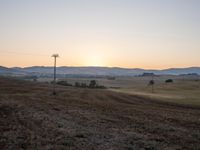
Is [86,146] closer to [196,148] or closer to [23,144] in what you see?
[23,144]

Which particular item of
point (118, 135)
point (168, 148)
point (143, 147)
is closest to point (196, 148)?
point (168, 148)

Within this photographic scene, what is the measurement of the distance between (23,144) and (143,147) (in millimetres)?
5226

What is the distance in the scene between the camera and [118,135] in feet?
52.7

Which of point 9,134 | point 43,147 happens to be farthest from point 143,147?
point 9,134

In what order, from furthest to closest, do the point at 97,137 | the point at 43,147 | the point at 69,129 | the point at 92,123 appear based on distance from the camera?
the point at 92,123
the point at 69,129
the point at 97,137
the point at 43,147

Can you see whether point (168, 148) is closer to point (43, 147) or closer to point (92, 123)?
point (43, 147)

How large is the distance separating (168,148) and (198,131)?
18.5 ft

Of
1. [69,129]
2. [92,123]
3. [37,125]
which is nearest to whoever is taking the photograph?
[69,129]

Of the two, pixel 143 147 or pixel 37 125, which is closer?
pixel 143 147

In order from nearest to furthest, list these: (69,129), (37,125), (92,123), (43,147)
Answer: (43,147) → (69,129) → (37,125) → (92,123)

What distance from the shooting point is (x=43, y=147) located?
42.4 ft

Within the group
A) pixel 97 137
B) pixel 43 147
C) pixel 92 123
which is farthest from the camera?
pixel 92 123

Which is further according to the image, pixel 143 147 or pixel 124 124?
pixel 124 124

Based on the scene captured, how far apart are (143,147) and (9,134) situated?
671 cm
